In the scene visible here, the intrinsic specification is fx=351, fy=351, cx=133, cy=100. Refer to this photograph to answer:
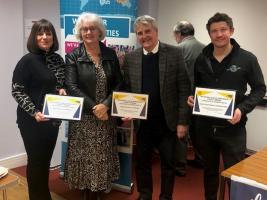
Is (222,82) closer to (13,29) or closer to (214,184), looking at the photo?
(214,184)

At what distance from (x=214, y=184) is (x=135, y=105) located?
89cm

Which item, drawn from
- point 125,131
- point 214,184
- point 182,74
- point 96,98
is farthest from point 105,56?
point 214,184

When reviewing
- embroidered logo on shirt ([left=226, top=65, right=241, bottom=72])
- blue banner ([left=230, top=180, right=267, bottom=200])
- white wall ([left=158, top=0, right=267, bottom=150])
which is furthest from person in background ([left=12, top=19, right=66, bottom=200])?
white wall ([left=158, top=0, right=267, bottom=150])

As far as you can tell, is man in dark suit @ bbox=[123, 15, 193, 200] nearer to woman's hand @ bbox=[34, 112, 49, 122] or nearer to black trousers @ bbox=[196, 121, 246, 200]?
black trousers @ bbox=[196, 121, 246, 200]

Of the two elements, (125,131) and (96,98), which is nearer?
(96,98)

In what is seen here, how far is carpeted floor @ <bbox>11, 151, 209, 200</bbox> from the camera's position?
3387 mm

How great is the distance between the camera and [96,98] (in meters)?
2.79

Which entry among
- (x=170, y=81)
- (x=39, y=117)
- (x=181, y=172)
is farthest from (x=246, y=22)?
(x=39, y=117)

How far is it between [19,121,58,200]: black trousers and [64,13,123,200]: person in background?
0.23 metres

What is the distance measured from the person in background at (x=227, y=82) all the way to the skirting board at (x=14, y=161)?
2.37 meters

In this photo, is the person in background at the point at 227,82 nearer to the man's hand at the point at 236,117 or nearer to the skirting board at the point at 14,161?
the man's hand at the point at 236,117

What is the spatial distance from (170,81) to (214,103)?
42 centimetres

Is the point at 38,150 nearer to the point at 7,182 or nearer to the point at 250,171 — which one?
the point at 7,182

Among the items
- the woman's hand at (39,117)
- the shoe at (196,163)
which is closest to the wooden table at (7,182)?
the woman's hand at (39,117)
